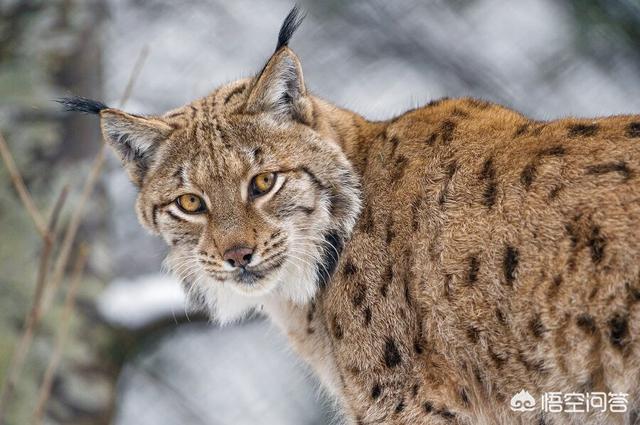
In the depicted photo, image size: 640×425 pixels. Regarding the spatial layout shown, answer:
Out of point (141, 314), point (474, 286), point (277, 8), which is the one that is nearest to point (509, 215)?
point (474, 286)

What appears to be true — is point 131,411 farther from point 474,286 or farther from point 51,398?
point 474,286

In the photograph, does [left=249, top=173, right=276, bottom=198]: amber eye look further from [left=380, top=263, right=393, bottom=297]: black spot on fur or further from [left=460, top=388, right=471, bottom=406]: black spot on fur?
[left=460, top=388, right=471, bottom=406]: black spot on fur

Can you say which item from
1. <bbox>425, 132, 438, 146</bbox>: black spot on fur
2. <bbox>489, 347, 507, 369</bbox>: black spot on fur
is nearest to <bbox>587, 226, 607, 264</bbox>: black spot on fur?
<bbox>489, 347, 507, 369</bbox>: black spot on fur

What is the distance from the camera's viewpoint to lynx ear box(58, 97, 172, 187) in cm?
483

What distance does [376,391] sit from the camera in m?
4.33

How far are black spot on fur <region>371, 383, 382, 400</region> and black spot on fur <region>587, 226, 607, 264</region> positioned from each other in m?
1.13

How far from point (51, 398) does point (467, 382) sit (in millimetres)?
3389

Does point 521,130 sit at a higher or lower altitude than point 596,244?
higher

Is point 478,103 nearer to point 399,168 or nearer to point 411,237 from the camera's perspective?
point 399,168

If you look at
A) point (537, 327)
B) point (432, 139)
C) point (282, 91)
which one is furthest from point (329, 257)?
point (537, 327)

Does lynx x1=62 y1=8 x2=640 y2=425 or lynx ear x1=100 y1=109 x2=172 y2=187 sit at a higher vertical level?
lynx ear x1=100 y1=109 x2=172 y2=187

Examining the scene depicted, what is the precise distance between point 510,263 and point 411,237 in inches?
21.4

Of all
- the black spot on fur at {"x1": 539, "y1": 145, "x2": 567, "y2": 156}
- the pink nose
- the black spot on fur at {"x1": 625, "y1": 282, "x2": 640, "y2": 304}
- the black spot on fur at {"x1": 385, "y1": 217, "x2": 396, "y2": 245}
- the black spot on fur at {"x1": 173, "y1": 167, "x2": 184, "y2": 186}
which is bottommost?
the black spot on fur at {"x1": 625, "y1": 282, "x2": 640, "y2": 304}

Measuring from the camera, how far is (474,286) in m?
4.14
